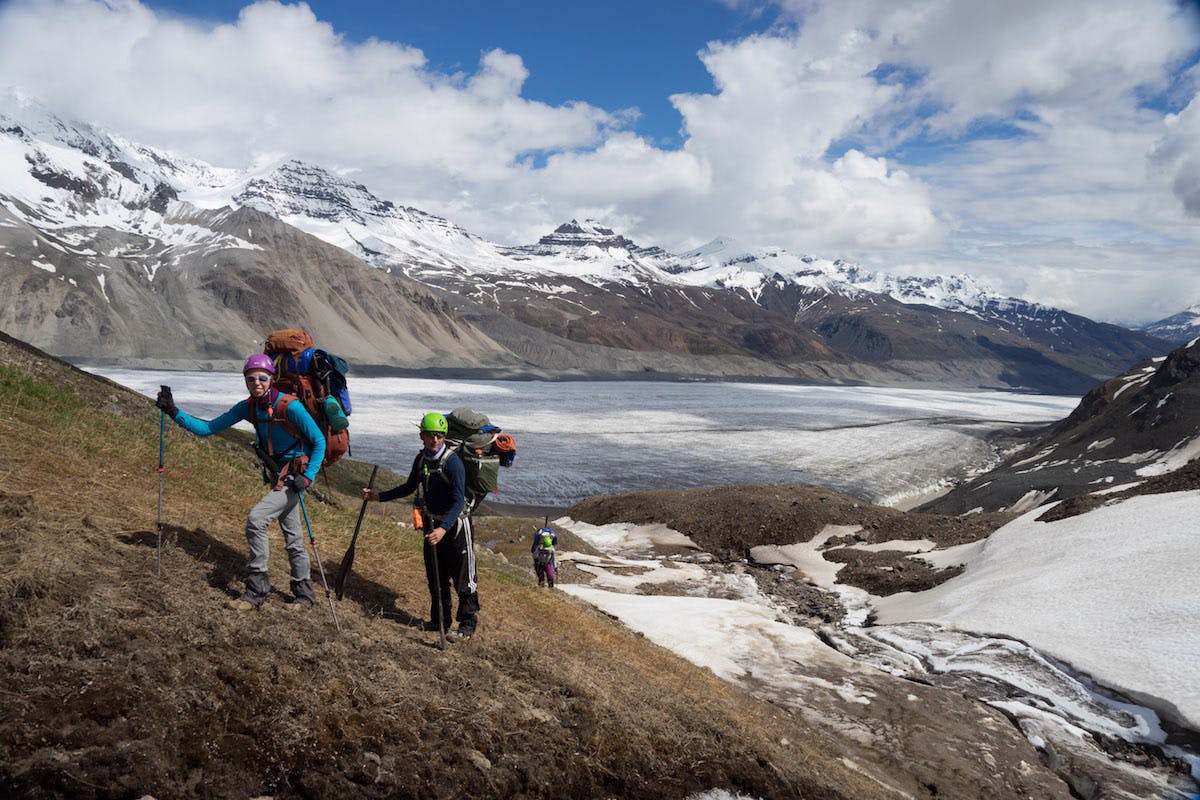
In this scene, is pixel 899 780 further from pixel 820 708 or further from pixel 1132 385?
pixel 1132 385

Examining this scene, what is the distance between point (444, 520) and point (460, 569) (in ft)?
3.08

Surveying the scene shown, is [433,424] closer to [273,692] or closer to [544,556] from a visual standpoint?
[273,692]

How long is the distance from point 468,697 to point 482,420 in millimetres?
3486

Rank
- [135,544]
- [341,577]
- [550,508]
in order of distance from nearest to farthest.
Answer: [135,544]
[341,577]
[550,508]

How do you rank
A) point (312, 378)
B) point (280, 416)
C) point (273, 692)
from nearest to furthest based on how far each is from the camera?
point (273, 692), point (280, 416), point (312, 378)

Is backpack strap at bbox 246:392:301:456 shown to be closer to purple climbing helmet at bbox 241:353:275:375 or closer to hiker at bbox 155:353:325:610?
hiker at bbox 155:353:325:610

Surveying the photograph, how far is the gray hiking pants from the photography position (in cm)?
799

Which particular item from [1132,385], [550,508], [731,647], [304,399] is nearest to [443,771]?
[304,399]

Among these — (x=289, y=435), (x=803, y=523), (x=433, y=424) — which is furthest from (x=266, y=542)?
(x=803, y=523)

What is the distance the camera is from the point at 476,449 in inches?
372

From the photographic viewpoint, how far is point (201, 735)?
18.6 feet

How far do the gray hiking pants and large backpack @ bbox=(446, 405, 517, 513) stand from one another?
1999 millimetres

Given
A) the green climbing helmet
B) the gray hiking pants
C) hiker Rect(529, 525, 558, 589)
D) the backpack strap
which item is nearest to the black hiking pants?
the green climbing helmet

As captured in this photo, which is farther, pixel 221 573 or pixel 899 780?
pixel 899 780
